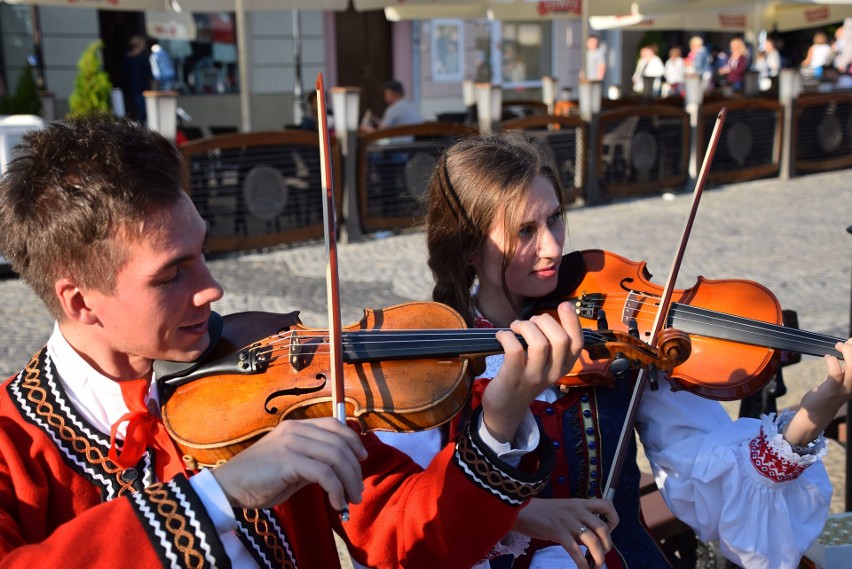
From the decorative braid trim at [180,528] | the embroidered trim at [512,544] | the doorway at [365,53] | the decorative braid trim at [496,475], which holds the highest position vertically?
the doorway at [365,53]

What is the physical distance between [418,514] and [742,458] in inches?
29.8

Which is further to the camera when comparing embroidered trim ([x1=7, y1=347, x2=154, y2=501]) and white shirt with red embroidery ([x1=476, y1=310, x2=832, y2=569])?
white shirt with red embroidery ([x1=476, y1=310, x2=832, y2=569])

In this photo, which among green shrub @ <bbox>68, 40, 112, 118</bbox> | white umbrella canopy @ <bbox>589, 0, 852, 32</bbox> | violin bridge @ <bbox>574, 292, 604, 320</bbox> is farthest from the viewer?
white umbrella canopy @ <bbox>589, 0, 852, 32</bbox>

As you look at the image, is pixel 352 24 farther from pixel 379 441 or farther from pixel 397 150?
pixel 379 441

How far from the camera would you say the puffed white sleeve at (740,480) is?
180cm

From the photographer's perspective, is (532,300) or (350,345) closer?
(350,345)

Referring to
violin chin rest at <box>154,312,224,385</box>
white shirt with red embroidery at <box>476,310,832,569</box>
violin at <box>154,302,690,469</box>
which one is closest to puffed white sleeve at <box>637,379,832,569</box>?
white shirt with red embroidery at <box>476,310,832,569</box>

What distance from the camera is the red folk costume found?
3.66 feet

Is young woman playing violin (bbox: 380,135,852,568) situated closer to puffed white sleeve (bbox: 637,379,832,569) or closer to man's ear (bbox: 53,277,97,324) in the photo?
puffed white sleeve (bbox: 637,379,832,569)

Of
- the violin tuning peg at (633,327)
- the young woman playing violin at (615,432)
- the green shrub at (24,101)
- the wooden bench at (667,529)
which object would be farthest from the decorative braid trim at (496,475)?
the green shrub at (24,101)

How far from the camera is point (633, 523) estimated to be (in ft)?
6.18

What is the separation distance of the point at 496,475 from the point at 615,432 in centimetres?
56

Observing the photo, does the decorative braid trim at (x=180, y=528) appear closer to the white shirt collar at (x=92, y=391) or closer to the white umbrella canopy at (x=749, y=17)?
the white shirt collar at (x=92, y=391)

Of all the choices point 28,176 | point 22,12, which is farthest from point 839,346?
point 22,12
